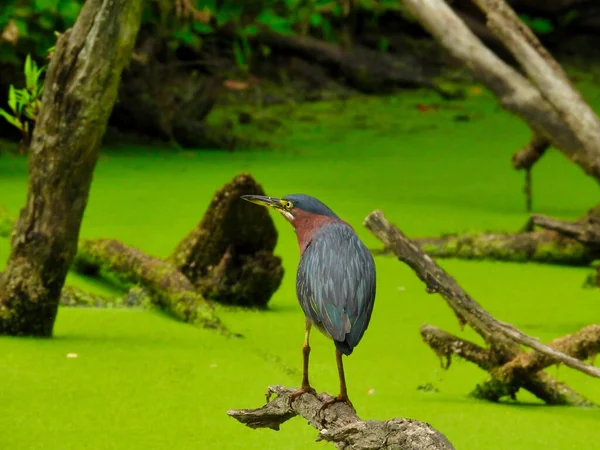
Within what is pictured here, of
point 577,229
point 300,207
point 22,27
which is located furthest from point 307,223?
point 22,27

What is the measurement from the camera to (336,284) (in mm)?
1937

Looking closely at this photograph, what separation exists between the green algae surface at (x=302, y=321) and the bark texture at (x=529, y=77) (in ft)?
1.64

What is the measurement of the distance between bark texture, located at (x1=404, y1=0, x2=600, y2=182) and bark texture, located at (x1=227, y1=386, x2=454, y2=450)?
2185 mm

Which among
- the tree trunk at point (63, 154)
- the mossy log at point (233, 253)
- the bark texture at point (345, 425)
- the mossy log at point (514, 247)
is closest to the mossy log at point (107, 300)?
the mossy log at point (233, 253)

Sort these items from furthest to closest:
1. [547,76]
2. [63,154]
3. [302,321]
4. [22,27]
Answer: [22,27] < [547,76] < [302,321] < [63,154]

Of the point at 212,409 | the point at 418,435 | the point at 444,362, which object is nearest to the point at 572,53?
the point at 444,362

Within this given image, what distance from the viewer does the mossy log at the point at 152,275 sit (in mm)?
3850

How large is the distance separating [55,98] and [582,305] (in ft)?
5.98

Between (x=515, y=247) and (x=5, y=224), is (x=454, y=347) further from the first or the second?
(x=5, y=224)

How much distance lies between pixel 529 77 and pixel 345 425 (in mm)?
2701

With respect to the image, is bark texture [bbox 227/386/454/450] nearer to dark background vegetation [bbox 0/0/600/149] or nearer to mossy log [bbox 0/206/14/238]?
mossy log [bbox 0/206/14/238]

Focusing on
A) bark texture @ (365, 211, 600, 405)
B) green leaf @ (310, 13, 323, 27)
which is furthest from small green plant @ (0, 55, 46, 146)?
green leaf @ (310, 13, 323, 27)

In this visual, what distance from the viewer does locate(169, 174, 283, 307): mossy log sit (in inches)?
159

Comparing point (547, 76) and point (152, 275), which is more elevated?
point (547, 76)
